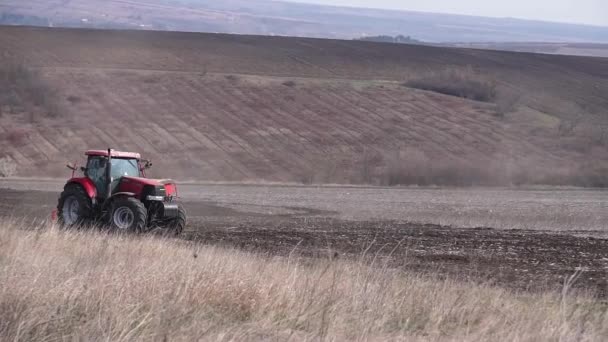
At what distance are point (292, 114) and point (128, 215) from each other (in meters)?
30.3

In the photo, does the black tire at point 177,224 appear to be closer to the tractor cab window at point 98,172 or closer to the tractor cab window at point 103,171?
the tractor cab window at point 103,171

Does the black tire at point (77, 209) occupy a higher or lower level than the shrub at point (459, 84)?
lower

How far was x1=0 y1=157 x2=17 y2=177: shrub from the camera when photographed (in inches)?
1474

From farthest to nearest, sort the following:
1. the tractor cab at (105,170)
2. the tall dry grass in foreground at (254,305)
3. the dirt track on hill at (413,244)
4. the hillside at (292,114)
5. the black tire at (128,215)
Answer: the hillside at (292,114)
the tractor cab at (105,170)
the black tire at (128,215)
the dirt track on hill at (413,244)
the tall dry grass in foreground at (254,305)

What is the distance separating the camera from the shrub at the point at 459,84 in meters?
53.1

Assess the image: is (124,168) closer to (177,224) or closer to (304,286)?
(177,224)

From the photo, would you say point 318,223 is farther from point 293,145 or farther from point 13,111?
point 13,111

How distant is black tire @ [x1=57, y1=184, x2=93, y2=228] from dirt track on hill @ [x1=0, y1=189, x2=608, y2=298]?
6.67ft

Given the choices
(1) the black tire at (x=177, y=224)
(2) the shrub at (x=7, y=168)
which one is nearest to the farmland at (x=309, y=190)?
(2) the shrub at (x=7, y=168)

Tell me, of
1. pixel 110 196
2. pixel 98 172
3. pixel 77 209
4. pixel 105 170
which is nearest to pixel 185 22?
pixel 98 172

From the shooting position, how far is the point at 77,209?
60.2ft

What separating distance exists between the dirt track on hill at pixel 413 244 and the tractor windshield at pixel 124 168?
1762mm

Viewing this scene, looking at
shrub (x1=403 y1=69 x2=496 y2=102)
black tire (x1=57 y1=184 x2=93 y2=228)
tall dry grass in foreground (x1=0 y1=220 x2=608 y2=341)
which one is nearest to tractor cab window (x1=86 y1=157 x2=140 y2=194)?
black tire (x1=57 y1=184 x2=93 y2=228)

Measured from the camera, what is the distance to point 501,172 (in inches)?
1608
